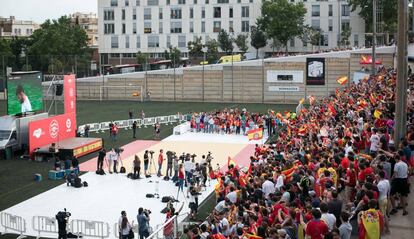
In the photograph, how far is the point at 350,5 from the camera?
8681cm

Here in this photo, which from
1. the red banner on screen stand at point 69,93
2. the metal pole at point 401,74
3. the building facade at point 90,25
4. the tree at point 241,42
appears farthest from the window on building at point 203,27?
the metal pole at point 401,74

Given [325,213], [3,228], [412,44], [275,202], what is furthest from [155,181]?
[412,44]

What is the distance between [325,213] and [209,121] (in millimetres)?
32618

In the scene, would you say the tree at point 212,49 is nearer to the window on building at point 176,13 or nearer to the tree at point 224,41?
the tree at point 224,41

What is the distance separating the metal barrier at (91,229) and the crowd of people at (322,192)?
3.55 meters

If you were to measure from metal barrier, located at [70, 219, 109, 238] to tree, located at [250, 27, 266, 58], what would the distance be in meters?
70.8

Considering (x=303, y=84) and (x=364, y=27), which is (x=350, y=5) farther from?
(x=303, y=84)

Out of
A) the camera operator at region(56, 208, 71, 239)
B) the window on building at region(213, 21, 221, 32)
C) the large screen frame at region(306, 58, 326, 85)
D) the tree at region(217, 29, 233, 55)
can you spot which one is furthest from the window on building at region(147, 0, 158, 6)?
the camera operator at region(56, 208, 71, 239)

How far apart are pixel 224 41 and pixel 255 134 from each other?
5154cm

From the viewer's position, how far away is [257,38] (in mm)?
89375

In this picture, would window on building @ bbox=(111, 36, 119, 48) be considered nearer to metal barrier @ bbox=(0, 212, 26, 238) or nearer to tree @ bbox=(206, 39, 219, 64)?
tree @ bbox=(206, 39, 219, 64)

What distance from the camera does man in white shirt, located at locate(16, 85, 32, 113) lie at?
3544 centimetres

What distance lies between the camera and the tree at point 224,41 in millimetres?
89812

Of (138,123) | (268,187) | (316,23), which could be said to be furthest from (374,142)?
(316,23)
